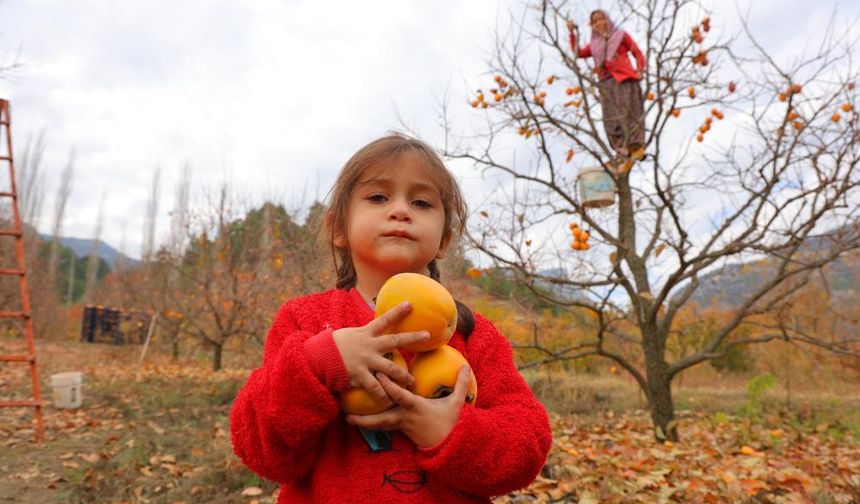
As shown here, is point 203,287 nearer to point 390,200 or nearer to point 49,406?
point 49,406

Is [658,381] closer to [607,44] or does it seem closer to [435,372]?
[607,44]

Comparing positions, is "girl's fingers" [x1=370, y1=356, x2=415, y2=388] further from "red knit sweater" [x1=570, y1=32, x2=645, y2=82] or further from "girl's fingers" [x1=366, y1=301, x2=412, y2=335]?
"red knit sweater" [x1=570, y1=32, x2=645, y2=82]

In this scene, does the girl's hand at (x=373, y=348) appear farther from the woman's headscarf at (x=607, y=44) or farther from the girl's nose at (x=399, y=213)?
the woman's headscarf at (x=607, y=44)

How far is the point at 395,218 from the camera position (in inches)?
41.8

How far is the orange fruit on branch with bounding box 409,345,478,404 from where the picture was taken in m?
0.90

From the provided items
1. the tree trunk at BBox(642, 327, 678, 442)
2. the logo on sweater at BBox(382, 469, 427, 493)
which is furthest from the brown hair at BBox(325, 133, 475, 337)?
the tree trunk at BBox(642, 327, 678, 442)

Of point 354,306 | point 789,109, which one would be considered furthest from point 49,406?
point 789,109

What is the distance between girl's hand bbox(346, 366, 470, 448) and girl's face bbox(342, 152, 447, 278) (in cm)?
30

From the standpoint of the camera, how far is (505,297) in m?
4.74

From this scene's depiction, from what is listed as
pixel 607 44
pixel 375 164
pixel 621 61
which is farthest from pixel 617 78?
pixel 375 164

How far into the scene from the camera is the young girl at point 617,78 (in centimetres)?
382

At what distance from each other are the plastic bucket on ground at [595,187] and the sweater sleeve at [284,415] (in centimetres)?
339

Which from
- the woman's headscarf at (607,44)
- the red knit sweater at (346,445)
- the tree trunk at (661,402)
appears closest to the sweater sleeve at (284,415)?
the red knit sweater at (346,445)

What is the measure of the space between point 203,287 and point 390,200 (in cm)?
831
